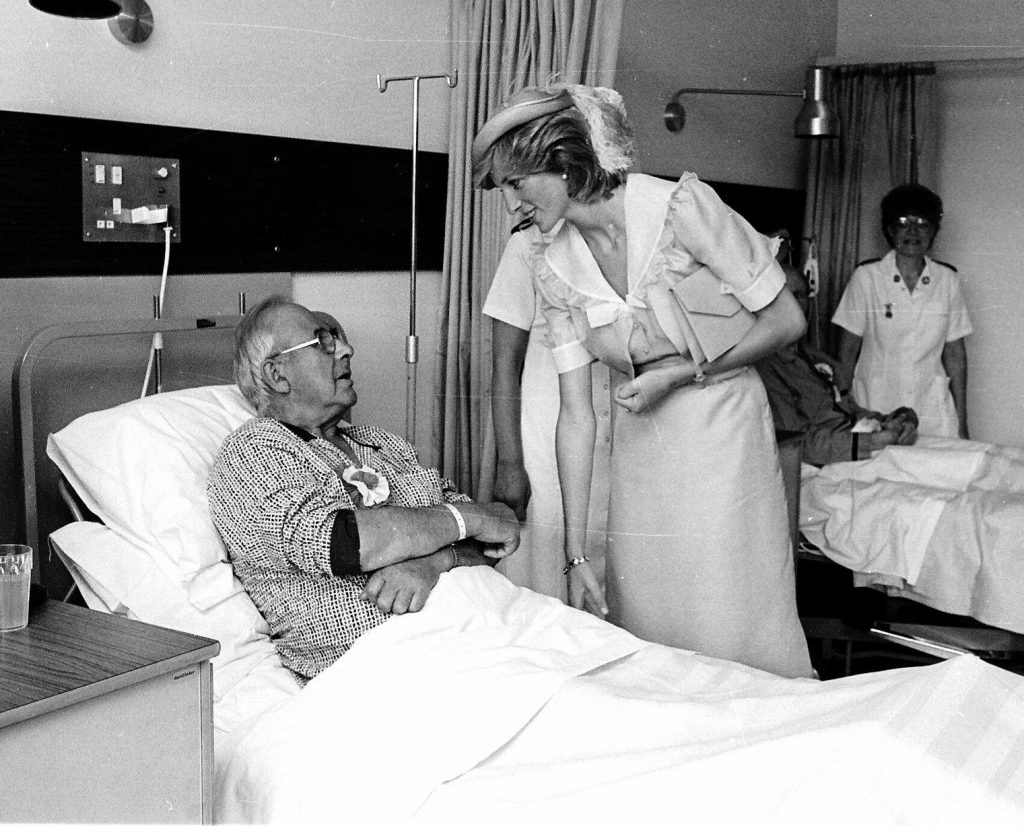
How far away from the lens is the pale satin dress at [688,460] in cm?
153

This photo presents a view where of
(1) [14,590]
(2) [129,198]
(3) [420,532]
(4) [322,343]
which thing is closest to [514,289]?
(4) [322,343]

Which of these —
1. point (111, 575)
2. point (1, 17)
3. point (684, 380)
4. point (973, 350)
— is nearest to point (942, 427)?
point (973, 350)

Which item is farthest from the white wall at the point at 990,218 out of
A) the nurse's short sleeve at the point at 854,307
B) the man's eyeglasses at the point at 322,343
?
the man's eyeglasses at the point at 322,343

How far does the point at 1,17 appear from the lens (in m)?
1.38

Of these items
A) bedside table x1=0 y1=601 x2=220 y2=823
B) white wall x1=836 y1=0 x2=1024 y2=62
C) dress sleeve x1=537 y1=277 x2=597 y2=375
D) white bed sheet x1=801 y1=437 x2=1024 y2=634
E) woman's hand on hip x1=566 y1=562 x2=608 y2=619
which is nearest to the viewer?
bedside table x1=0 y1=601 x2=220 y2=823

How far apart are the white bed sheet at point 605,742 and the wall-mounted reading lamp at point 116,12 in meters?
0.94

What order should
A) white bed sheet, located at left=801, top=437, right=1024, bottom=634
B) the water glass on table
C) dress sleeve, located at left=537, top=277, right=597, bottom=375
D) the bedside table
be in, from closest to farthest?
the bedside table
the water glass on table
white bed sheet, located at left=801, top=437, right=1024, bottom=634
dress sleeve, located at left=537, top=277, right=597, bottom=375

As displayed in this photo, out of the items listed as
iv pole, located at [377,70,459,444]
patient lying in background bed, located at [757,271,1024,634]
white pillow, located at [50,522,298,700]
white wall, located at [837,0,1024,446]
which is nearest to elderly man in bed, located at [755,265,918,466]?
patient lying in background bed, located at [757,271,1024,634]

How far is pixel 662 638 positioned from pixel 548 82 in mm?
973

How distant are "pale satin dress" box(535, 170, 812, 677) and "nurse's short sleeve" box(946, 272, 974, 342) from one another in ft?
0.79

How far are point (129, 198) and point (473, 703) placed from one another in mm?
937

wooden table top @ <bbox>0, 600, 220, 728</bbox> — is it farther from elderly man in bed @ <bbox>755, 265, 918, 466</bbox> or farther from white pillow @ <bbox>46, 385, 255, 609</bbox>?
elderly man in bed @ <bbox>755, 265, 918, 466</bbox>

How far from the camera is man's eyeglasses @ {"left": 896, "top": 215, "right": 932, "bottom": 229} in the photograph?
141cm

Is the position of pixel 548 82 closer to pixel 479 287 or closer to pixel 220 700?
pixel 479 287
